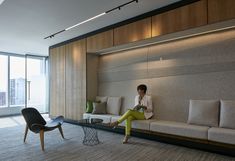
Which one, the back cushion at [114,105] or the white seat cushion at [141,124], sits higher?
the back cushion at [114,105]

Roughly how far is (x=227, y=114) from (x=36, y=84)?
26.8 feet

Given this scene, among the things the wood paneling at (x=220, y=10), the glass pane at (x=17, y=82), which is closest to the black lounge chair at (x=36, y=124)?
the wood paneling at (x=220, y=10)

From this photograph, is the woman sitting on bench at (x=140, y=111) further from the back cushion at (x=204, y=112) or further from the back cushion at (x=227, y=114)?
the back cushion at (x=227, y=114)

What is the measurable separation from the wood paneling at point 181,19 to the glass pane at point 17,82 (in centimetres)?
718

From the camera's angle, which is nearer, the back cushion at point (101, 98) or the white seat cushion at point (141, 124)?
the white seat cushion at point (141, 124)

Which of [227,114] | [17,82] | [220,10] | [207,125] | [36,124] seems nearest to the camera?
[220,10]

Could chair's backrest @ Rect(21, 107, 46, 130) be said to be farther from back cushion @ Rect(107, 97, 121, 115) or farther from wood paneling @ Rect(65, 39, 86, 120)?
back cushion @ Rect(107, 97, 121, 115)

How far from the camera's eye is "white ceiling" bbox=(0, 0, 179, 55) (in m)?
3.91

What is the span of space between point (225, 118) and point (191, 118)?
641 mm

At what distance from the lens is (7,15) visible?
14.7ft

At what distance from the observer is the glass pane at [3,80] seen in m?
8.37

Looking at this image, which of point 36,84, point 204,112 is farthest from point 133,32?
point 36,84

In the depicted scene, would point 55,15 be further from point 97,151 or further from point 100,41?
point 97,151

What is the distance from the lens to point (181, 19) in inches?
152
